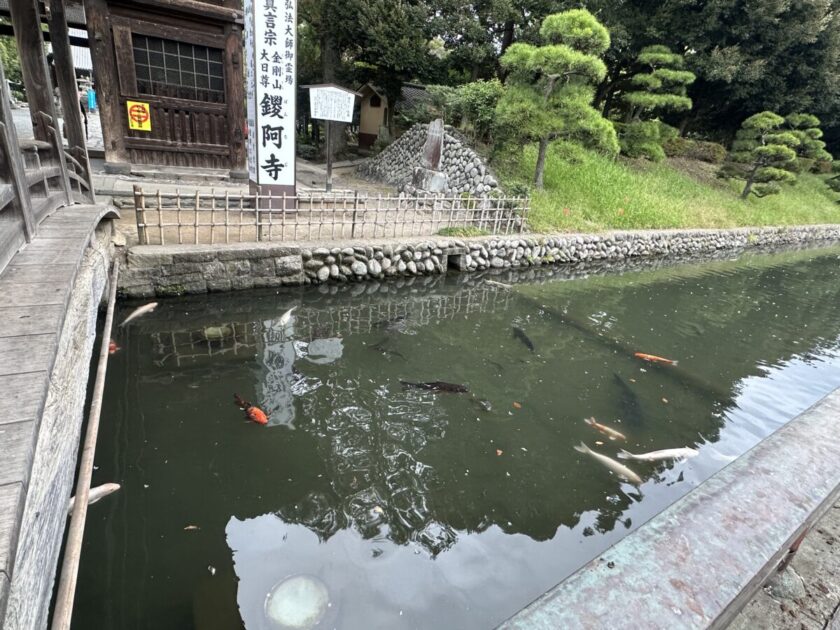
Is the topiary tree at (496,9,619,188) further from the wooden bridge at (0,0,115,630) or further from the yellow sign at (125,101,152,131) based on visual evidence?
the wooden bridge at (0,0,115,630)

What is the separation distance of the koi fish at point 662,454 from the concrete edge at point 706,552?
3.89m

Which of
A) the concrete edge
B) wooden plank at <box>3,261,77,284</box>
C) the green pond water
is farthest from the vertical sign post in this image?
the concrete edge

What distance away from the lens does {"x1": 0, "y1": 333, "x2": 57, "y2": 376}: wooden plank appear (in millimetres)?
1939

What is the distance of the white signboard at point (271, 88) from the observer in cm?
798

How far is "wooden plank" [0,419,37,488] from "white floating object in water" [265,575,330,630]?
210cm

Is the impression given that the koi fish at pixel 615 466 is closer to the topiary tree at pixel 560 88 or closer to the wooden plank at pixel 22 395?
the wooden plank at pixel 22 395

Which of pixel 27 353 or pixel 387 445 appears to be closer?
pixel 27 353

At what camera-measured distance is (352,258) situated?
884 cm

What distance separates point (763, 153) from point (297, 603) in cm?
2332

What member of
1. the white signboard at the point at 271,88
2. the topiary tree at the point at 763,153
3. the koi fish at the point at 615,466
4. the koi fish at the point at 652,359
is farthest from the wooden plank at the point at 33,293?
the topiary tree at the point at 763,153

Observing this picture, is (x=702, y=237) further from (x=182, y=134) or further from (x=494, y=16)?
(x=182, y=134)

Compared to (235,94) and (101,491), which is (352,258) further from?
(101,491)

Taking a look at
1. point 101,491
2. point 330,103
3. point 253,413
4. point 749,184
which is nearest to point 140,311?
point 253,413

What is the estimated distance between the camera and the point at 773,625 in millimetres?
1316
